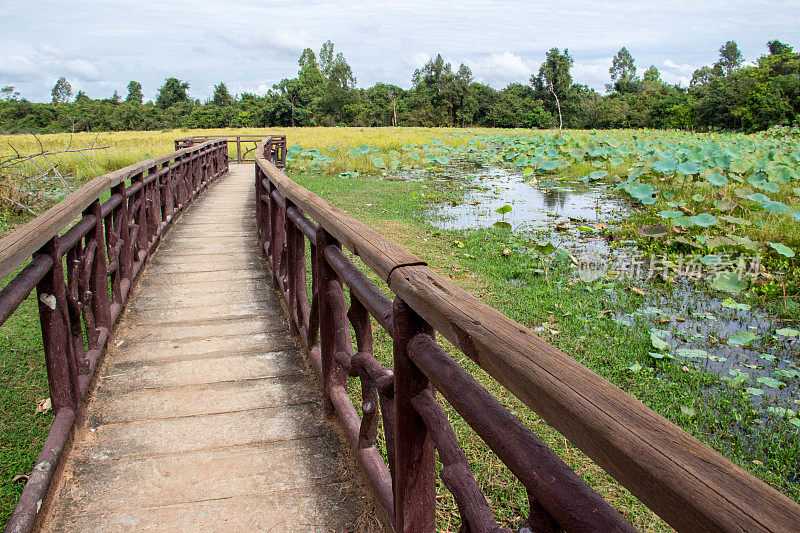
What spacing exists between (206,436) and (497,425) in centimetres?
181

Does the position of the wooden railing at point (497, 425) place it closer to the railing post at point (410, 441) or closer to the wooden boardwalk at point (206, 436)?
the railing post at point (410, 441)

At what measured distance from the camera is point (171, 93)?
2936 inches

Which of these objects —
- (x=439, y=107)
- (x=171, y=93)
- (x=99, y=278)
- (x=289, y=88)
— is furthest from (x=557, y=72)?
(x=99, y=278)

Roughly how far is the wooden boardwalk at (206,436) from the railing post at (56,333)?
252 mm

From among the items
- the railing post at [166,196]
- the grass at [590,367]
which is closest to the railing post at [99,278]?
the grass at [590,367]

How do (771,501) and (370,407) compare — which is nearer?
(771,501)

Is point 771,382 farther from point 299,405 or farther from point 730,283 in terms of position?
point 299,405

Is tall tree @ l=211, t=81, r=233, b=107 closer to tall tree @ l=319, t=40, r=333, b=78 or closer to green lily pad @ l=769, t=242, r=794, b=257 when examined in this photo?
tall tree @ l=319, t=40, r=333, b=78

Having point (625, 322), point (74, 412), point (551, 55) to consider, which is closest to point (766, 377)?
point (625, 322)

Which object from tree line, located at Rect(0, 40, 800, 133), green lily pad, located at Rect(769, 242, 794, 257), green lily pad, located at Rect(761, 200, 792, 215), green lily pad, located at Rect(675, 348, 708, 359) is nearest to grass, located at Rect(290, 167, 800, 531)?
green lily pad, located at Rect(675, 348, 708, 359)

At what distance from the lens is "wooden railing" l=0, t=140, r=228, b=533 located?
1.90 m

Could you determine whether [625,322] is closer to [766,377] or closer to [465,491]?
[766,377]

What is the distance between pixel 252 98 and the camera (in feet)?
208

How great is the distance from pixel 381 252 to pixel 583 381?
950 mm
